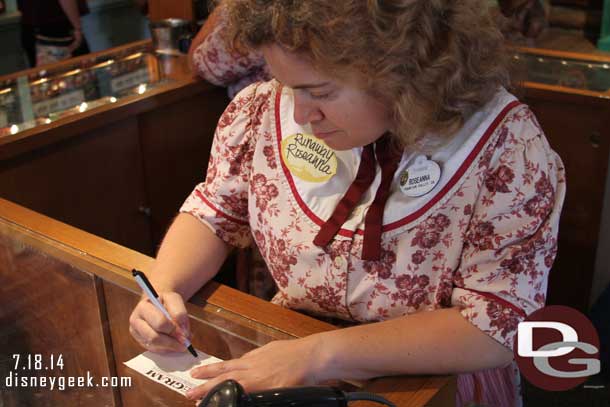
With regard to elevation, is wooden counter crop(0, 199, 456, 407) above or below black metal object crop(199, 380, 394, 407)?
below

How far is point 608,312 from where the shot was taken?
2.53 metres

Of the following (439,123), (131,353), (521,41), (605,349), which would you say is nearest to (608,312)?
(605,349)

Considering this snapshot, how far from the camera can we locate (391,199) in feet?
4.11

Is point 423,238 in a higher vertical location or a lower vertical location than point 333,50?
lower

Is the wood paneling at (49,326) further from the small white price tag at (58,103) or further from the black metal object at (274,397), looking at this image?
the small white price tag at (58,103)

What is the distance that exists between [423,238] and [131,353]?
1.69ft

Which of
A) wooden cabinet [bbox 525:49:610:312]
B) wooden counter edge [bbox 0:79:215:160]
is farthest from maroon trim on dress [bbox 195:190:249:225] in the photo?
wooden cabinet [bbox 525:49:610:312]

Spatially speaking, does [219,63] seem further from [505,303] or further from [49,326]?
[505,303]

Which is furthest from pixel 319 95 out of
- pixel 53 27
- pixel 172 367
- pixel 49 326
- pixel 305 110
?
pixel 53 27

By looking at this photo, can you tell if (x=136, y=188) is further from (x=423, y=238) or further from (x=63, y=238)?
(x=423, y=238)

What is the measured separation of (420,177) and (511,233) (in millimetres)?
168

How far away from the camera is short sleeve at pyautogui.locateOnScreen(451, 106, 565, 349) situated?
45.4 inches

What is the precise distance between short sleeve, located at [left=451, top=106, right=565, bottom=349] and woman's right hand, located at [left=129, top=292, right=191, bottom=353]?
435 mm

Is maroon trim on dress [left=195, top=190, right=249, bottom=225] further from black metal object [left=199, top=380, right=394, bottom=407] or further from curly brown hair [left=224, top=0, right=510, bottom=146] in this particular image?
black metal object [left=199, top=380, right=394, bottom=407]
